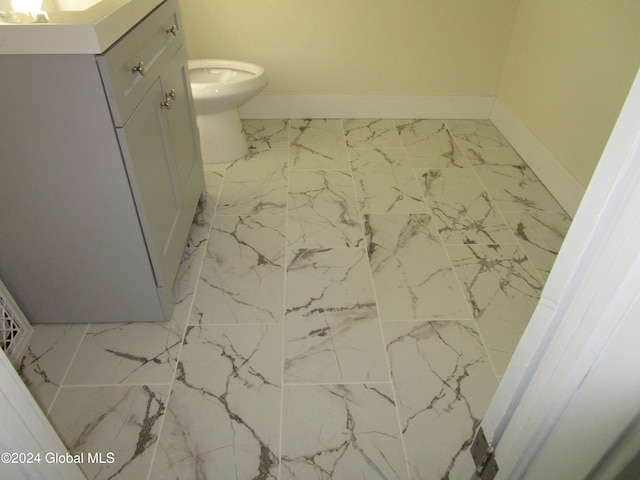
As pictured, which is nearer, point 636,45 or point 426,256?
point 636,45

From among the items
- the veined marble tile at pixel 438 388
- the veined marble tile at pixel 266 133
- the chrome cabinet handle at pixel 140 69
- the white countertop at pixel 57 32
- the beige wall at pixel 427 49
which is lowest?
the veined marble tile at pixel 266 133

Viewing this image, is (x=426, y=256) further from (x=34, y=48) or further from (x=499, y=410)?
(x=34, y=48)

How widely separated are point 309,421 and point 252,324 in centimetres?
39

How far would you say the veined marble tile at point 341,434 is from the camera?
1119 millimetres

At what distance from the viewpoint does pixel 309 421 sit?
1.22 m

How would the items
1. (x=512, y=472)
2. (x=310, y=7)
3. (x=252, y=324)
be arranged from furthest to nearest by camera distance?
(x=310, y=7) → (x=252, y=324) → (x=512, y=472)

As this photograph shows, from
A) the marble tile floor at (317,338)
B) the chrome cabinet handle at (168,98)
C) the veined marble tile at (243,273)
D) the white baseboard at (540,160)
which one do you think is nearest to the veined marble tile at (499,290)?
the marble tile floor at (317,338)

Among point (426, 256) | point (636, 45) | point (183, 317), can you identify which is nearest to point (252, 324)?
point (183, 317)

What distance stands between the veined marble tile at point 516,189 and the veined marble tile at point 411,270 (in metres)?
0.43

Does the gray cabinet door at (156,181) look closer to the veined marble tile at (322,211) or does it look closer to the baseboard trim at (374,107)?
the veined marble tile at (322,211)

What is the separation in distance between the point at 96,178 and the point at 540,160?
2090 millimetres

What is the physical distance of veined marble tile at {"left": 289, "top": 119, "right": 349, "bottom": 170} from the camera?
2395 millimetres

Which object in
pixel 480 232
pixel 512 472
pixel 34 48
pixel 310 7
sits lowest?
pixel 480 232

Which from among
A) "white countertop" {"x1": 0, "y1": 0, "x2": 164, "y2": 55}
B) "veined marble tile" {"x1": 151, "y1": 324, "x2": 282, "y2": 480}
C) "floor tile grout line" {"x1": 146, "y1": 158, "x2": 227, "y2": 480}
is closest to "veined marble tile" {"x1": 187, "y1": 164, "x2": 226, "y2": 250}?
"floor tile grout line" {"x1": 146, "y1": 158, "x2": 227, "y2": 480}
